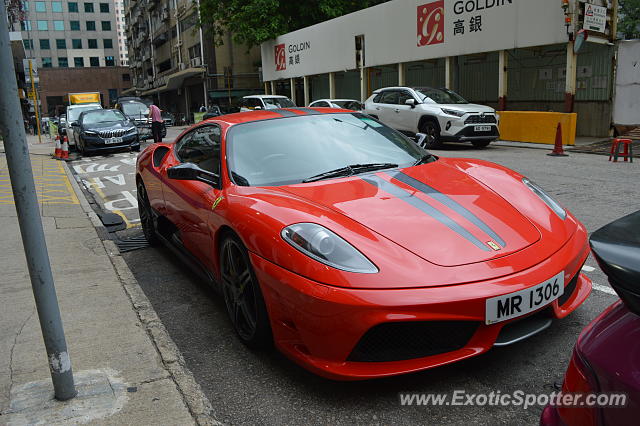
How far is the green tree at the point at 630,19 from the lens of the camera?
32344 millimetres

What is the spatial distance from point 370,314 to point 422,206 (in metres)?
0.87

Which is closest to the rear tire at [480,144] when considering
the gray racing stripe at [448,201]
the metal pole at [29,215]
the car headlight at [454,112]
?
the car headlight at [454,112]

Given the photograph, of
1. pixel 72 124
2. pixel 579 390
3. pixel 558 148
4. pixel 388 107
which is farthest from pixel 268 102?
pixel 579 390

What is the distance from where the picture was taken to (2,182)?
11.4 m

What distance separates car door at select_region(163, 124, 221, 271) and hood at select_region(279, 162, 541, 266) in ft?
2.15

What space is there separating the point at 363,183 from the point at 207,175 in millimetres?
1085

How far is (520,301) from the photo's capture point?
251 centimetres

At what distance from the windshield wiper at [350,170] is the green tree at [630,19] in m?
34.0

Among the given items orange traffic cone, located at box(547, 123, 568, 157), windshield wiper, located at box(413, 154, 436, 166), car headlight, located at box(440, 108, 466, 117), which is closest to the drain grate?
windshield wiper, located at box(413, 154, 436, 166)

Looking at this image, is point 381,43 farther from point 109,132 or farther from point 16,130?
point 16,130

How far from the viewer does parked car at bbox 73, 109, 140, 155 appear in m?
16.8

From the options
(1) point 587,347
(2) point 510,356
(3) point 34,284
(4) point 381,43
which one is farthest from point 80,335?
(4) point 381,43

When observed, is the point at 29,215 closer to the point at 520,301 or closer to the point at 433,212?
the point at 433,212

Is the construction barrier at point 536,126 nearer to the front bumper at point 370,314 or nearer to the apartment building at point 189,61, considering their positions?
the front bumper at point 370,314
